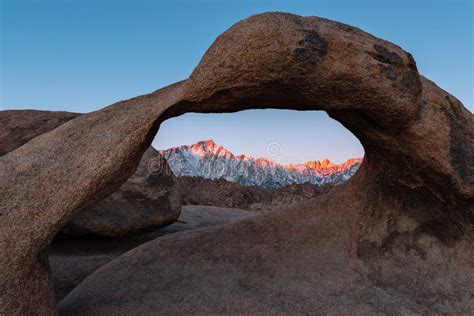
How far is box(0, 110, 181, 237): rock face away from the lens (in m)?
6.25

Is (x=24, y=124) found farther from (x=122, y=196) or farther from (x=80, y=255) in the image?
(x=80, y=255)

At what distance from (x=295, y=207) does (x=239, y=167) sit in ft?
442

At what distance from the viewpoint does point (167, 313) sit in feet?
12.6

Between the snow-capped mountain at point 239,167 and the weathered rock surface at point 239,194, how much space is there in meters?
65.2

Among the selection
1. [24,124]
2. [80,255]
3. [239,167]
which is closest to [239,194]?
[80,255]

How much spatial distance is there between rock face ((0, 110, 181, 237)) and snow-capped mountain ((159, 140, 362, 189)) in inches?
3050

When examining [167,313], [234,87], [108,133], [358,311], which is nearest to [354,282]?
[358,311]

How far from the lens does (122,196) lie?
676 centimetres

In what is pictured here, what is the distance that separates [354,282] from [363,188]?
1.19 metres

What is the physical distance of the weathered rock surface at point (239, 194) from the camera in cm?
1673

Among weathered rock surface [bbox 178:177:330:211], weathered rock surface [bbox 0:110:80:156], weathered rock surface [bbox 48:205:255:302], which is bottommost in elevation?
weathered rock surface [bbox 48:205:255:302]

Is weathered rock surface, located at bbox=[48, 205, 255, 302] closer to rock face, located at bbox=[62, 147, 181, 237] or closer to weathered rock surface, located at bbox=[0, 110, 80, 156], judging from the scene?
rock face, located at bbox=[62, 147, 181, 237]

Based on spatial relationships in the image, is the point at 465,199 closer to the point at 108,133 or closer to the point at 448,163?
the point at 448,163

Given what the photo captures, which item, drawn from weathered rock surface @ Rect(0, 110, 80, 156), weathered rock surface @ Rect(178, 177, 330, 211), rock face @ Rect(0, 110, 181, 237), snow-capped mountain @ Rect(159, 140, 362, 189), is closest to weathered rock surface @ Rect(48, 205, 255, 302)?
rock face @ Rect(0, 110, 181, 237)
